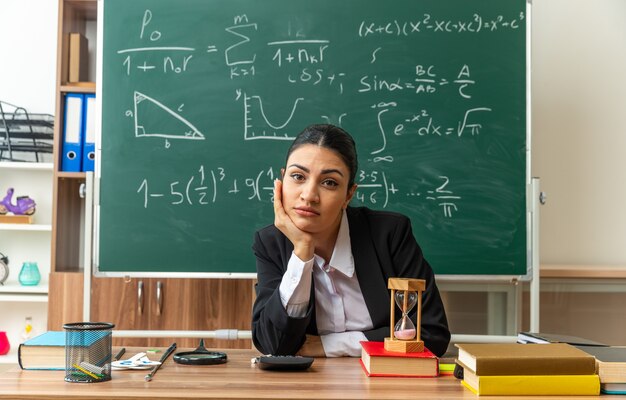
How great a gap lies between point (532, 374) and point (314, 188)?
78 centimetres

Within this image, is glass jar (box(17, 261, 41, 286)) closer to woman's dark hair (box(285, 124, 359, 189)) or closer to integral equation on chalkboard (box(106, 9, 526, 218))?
integral equation on chalkboard (box(106, 9, 526, 218))

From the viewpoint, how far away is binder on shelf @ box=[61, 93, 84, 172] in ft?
10.8

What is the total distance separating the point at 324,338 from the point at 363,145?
1275 millimetres

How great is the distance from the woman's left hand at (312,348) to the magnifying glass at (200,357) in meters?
0.25

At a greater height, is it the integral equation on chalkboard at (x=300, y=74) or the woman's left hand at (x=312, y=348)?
the integral equation on chalkboard at (x=300, y=74)

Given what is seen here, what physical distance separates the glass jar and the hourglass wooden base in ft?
7.65

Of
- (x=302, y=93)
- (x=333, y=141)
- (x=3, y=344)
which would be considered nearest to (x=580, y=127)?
(x=302, y=93)

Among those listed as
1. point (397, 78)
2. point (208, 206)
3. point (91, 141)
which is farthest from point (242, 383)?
point (91, 141)

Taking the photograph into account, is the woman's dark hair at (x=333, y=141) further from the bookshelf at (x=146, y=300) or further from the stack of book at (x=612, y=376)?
the bookshelf at (x=146, y=300)

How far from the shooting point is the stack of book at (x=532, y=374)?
144cm

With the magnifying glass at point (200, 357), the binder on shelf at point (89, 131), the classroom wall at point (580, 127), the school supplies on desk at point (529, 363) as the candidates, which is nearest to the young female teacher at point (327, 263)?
the magnifying glass at point (200, 357)

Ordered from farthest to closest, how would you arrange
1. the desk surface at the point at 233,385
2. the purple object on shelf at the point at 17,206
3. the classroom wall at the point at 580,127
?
the classroom wall at the point at 580,127
the purple object on shelf at the point at 17,206
the desk surface at the point at 233,385

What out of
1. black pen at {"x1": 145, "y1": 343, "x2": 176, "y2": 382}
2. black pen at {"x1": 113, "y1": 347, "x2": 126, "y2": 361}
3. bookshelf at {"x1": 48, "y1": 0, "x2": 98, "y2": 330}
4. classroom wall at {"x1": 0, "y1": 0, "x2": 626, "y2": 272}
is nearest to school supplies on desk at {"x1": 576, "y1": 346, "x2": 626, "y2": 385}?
black pen at {"x1": 145, "y1": 343, "x2": 176, "y2": 382}

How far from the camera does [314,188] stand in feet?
6.49
